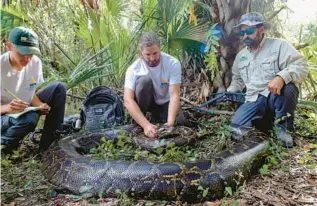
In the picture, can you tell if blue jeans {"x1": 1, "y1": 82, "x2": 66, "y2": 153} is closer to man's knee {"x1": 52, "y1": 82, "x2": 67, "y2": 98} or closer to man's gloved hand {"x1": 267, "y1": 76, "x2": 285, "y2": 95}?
man's knee {"x1": 52, "y1": 82, "x2": 67, "y2": 98}

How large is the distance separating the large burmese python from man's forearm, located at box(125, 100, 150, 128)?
1.12 meters

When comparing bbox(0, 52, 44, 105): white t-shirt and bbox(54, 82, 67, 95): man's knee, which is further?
bbox(54, 82, 67, 95): man's knee

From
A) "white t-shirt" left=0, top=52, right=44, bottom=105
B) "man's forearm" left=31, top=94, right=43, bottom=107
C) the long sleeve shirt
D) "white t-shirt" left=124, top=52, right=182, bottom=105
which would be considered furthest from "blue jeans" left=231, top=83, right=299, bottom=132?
"white t-shirt" left=0, top=52, right=44, bottom=105

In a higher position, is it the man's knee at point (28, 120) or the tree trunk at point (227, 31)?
the tree trunk at point (227, 31)

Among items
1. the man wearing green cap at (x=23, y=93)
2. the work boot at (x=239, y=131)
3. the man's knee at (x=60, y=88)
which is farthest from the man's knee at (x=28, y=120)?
the work boot at (x=239, y=131)

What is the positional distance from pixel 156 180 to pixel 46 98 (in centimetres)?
218

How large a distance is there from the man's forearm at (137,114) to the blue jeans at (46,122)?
910mm

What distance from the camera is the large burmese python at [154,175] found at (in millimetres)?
3172

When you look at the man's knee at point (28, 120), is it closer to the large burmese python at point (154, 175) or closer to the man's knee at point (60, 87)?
the man's knee at point (60, 87)

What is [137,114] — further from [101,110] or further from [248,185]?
[248,185]

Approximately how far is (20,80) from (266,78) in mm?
3424

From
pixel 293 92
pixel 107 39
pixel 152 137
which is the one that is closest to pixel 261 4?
pixel 293 92

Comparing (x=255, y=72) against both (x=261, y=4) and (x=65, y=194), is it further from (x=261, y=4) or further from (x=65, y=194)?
(x=65, y=194)

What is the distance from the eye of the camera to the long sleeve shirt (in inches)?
188
